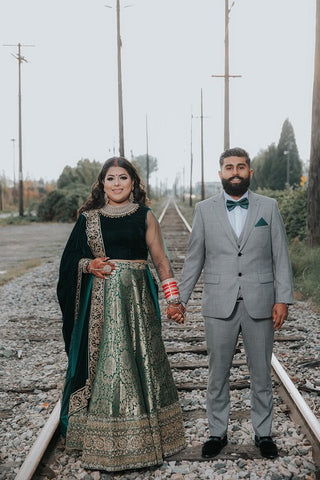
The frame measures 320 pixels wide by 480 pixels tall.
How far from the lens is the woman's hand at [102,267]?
11.3 ft

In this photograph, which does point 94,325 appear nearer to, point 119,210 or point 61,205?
point 119,210

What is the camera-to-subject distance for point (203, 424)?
404 cm

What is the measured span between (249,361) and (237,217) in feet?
3.15

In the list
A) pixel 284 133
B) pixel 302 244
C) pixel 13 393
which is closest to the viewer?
pixel 13 393

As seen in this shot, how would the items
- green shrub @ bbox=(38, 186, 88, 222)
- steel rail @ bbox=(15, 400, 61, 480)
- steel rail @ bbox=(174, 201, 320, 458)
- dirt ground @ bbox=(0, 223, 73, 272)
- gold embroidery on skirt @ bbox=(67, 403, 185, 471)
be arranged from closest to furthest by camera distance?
steel rail @ bbox=(15, 400, 61, 480) < gold embroidery on skirt @ bbox=(67, 403, 185, 471) < steel rail @ bbox=(174, 201, 320, 458) < dirt ground @ bbox=(0, 223, 73, 272) < green shrub @ bbox=(38, 186, 88, 222)

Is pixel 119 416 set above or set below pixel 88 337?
below

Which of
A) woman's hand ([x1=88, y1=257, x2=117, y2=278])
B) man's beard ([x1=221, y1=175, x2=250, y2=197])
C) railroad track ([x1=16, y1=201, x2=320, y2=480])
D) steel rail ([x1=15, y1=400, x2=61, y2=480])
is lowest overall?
railroad track ([x1=16, y1=201, x2=320, y2=480])

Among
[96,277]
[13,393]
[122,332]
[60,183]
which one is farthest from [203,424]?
[60,183]

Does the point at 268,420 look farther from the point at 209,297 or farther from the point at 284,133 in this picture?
the point at 284,133

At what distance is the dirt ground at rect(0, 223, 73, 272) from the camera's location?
1567 centimetres

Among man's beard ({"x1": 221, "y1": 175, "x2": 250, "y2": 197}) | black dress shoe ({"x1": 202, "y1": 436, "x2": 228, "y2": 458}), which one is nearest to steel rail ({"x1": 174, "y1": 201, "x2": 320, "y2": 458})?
black dress shoe ({"x1": 202, "y1": 436, "x2": 228, "y2": 458})

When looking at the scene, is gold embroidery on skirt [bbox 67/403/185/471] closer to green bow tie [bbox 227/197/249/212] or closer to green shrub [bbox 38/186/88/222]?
green bow tie [bbox 227/197/249/212]

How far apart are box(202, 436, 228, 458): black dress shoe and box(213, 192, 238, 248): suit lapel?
1338 mm

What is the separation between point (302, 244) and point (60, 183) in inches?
992
